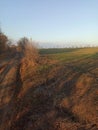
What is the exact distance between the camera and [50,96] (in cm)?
2686

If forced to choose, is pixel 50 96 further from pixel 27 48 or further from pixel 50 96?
pixel 27 48

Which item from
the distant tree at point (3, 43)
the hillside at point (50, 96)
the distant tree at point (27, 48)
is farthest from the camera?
the distant tree at point (3, 43)

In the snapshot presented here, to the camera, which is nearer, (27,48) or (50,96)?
(50,96)

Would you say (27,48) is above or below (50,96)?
above

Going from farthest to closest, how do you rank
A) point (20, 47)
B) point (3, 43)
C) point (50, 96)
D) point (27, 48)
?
point (3, 43) → point (20, 47) → point (27, 48) → point (50, 96)

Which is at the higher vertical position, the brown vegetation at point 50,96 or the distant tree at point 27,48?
the distant tree at point 27,48

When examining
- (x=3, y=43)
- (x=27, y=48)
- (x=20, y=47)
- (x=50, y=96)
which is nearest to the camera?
(x=50, y=96)

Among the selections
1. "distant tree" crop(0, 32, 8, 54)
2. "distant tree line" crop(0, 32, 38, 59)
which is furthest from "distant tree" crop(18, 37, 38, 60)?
"distant tree" crop(0, 32, 8, 54)

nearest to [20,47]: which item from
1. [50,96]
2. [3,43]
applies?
[3,43]

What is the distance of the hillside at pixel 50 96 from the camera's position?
71.5 ft

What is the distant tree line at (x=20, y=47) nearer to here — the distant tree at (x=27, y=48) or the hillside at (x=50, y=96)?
the distant tree at (x=27, y=48)

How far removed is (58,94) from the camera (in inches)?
1038

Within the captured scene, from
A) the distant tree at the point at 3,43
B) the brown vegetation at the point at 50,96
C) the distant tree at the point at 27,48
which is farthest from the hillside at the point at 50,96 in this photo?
the distant tree at the point at 3,43

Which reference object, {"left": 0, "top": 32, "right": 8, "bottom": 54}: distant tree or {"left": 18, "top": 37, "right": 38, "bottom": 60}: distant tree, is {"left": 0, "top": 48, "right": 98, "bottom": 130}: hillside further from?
{"left": 0, "top": 32, "right": 8, "bottom": 54}: distant tree
